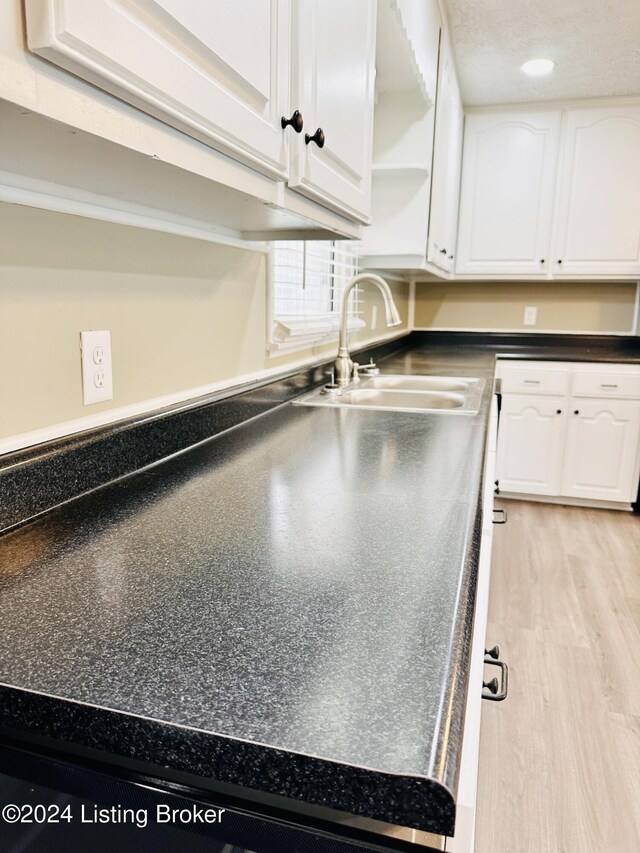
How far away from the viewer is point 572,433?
3.25m

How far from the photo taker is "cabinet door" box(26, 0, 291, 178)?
0.44 metres

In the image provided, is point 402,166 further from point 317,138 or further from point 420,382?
point 317,138

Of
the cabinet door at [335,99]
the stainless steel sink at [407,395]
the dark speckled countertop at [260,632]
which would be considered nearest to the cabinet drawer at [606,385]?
the stainless steel sink at [407,395]

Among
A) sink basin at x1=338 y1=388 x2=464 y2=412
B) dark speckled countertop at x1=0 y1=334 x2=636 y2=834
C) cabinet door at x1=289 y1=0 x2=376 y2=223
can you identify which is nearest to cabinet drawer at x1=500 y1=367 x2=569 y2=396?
sink basin at x1=338 y1=388 x2=464 y2=412

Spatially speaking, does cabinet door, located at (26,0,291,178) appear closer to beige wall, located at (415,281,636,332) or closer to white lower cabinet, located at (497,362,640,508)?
white lower cabinet, located at (497,362,640,508)

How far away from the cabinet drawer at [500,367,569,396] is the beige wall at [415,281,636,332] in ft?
2.02

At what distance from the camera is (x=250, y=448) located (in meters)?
1.17

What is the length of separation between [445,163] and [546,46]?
592 millimetres

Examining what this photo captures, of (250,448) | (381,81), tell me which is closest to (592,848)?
(250,448)

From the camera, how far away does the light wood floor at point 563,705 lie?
4.24 ft

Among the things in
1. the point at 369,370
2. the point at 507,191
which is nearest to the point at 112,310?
the point at 369,370

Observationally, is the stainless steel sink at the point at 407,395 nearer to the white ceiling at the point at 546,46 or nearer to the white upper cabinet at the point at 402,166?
the white upper cabinet at the point at 402,166

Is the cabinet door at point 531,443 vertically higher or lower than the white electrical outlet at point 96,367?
lower

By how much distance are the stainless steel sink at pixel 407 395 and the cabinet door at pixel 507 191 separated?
1.47 m
